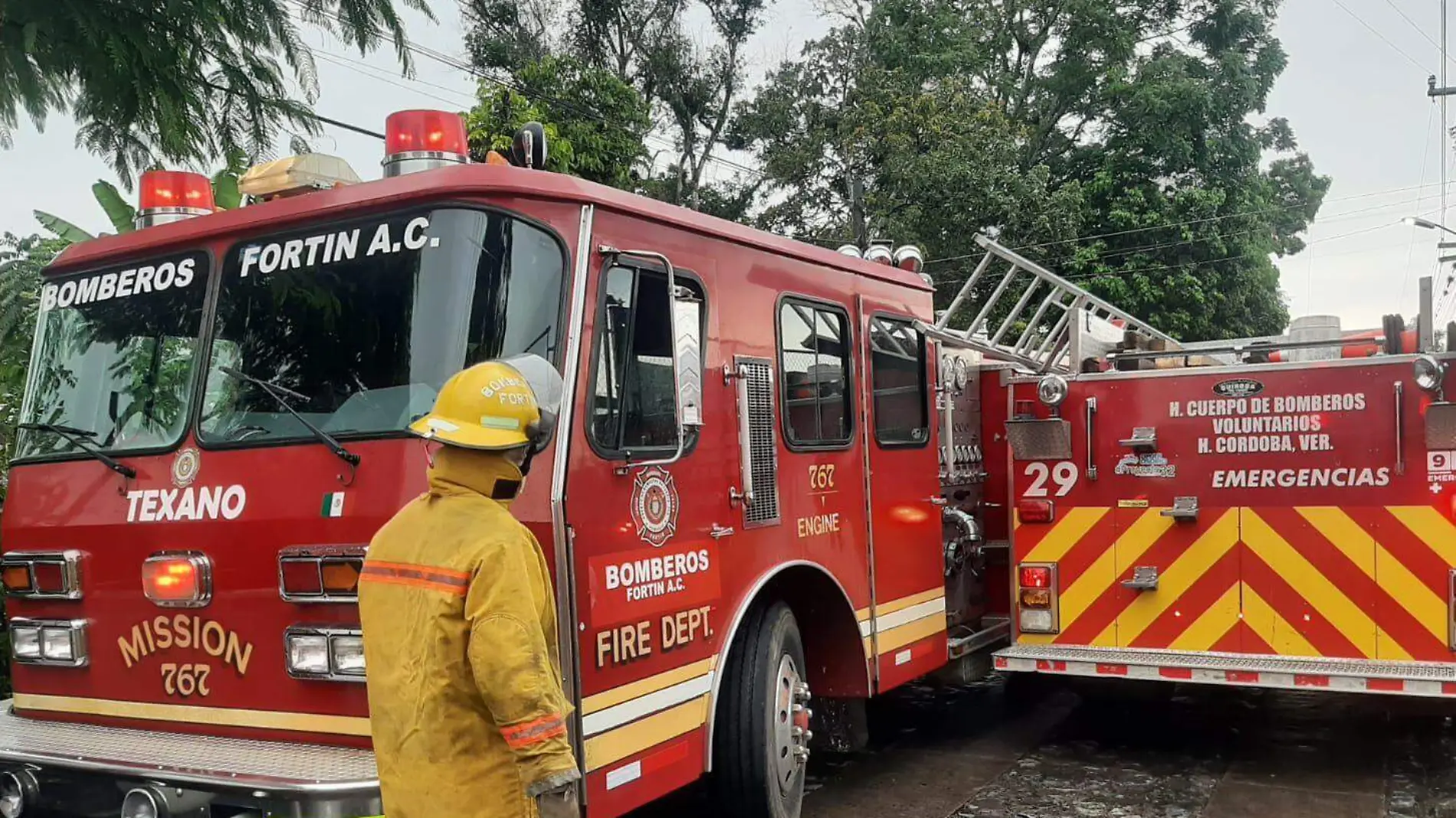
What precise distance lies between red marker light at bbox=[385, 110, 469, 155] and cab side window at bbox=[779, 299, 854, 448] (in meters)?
1.72

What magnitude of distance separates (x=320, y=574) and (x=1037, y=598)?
13.9 feet

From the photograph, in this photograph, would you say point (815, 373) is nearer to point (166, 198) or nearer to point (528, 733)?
point (166, 198)

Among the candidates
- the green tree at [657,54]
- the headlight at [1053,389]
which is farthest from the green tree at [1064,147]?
the headlight at [1053,389]

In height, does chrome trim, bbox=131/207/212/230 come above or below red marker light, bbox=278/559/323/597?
above

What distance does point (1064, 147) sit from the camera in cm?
2473

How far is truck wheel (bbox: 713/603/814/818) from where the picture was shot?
471 cm

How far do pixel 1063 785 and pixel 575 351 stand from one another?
3.66 meters

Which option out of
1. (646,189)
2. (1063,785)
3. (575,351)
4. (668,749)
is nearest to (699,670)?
(668,749)

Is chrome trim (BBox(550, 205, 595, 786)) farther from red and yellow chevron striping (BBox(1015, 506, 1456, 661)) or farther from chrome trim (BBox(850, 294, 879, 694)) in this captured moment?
red and yellow chevron striping (BBox(1015, 506, 1456, 661))

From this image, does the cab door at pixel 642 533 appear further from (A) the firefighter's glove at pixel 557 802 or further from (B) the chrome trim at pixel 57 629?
(B) the chrome trim at pixel 57 629

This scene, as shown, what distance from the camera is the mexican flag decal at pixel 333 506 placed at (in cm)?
368

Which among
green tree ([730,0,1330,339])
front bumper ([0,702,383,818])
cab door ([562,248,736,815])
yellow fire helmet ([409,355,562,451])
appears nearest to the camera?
yellow fire helmet ([409,355,562,451])

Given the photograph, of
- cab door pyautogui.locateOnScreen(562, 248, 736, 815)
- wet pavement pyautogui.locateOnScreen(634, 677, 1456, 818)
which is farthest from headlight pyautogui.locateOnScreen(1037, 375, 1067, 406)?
cab door pyautogui.locateOnScreen(562, 248, 736, 815)

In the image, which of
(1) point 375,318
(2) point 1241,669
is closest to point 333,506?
(1) point 375,318
